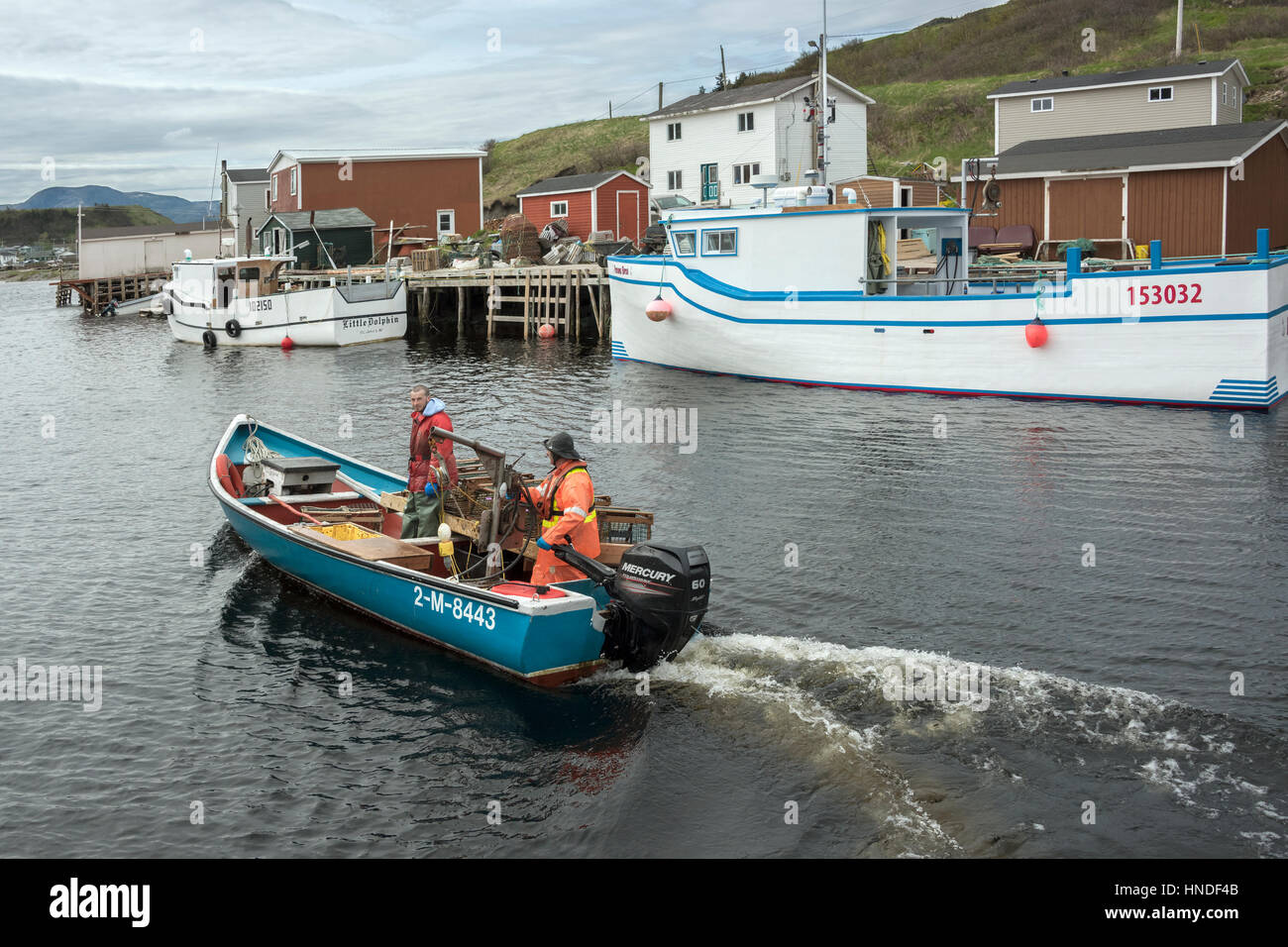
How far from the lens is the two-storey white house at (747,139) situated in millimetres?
47094

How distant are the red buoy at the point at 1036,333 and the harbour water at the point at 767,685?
4057mm

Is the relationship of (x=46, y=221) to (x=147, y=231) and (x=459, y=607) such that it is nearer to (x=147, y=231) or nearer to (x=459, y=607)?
(x=147, y=231)

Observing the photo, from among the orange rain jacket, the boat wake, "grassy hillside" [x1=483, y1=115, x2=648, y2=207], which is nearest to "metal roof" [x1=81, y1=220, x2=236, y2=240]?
"grassy hillside" [x1=483, y1=115, x2=648, y2=207]

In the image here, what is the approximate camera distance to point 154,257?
2549 inches

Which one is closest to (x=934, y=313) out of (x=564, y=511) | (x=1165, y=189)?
(x=1165, y=189)

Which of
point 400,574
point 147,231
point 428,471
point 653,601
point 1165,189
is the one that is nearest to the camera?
point 653,601

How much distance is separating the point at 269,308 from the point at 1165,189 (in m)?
28.9

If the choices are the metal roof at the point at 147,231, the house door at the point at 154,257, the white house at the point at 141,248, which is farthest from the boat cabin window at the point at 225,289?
the house door at the point at 154,257

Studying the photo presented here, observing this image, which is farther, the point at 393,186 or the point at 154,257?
the point at 154,257
